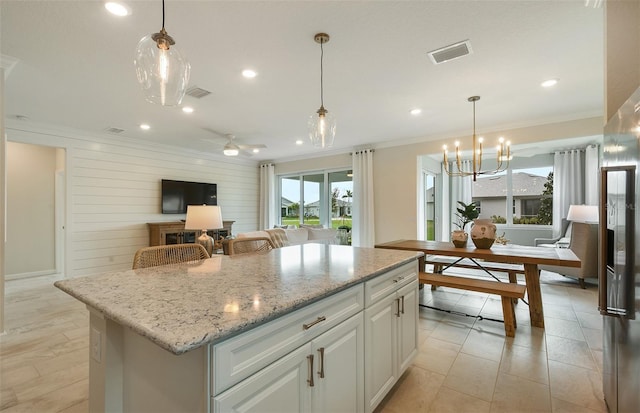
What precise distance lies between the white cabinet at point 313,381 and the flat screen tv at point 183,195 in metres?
5.78

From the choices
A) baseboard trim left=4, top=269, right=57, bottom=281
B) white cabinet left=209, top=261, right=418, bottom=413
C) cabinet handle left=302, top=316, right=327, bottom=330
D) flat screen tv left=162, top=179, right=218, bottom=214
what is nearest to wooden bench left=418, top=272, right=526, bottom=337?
white cabinet left=209, top=261, right=418, bottom=413

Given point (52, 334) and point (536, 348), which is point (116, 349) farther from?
point (536, 348)

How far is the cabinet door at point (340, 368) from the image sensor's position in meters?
1.23

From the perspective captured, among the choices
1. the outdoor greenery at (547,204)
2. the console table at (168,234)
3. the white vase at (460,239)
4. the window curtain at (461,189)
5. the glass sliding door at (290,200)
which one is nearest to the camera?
the white vase at (460,239)

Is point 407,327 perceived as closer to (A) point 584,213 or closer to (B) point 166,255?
(B) point 166,255

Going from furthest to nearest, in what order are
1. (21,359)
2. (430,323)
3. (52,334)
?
(430,323) < (52,334) < (21,359)

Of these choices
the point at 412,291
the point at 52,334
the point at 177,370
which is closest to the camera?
the point at 177,370

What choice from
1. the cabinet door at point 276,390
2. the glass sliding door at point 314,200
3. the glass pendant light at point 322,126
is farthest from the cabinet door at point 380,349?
the glass sliding door at point 314,200

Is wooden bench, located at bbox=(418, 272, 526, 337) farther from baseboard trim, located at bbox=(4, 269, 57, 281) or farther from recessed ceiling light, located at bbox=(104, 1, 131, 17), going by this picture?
baseboard trim, located at bbox=(4, 269, 57, 281)

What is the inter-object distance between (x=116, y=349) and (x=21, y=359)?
2066 mm

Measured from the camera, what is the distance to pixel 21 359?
237 cm

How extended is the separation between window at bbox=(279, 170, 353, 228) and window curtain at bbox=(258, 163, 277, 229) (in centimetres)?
29

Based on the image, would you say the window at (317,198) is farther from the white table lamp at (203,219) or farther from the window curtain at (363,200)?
the white table lamp at (203,219)

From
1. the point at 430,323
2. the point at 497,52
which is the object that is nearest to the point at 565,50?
the point at 497,52
